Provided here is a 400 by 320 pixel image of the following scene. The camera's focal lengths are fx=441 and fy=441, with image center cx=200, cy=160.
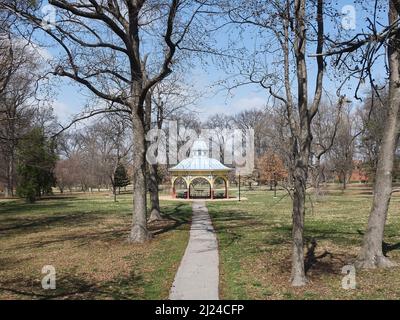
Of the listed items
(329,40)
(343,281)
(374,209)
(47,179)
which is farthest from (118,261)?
(47,179)

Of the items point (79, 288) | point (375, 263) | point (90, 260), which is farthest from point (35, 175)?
point (375, 263)

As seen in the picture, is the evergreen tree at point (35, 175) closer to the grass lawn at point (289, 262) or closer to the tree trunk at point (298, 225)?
the grass lawn at point (289, 262)

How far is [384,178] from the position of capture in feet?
31.8

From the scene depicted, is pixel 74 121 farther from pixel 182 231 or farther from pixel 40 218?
pixel 40 218

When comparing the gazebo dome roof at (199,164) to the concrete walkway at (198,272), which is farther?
the gazebo dome roof at (199,164)

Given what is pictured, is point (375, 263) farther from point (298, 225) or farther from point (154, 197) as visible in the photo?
point (154, 197)

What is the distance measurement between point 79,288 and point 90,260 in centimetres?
288

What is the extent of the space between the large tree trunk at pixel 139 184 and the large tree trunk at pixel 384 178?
693 cm

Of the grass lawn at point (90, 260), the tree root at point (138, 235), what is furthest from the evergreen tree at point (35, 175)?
the tree root at point (138, 235)

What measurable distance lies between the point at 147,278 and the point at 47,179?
3648 cm

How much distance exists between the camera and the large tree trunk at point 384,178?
961 centimetres

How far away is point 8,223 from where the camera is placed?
21.0 m

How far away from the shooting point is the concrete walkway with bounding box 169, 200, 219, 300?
25.0 feet
